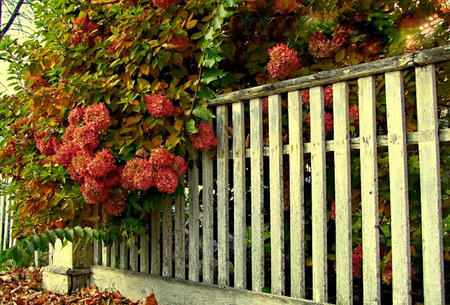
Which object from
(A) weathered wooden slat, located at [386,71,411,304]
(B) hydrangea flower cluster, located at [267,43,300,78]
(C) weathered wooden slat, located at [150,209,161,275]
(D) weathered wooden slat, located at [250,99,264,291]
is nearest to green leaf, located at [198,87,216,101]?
(D) weathered wooden slat, located at [250,99,264,291]

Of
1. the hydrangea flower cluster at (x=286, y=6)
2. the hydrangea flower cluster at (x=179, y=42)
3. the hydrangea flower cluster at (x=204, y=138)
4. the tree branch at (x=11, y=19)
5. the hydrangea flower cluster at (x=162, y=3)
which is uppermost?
the tree branch at (x=11, y=19)

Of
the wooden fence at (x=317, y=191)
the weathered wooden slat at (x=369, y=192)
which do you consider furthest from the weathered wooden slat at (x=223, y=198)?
the weathered wooden slat at (x=369, y=192)

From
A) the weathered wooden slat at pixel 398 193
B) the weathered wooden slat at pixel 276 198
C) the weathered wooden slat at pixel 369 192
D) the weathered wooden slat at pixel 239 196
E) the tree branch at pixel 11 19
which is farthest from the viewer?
the tree branch at pixel 11 19

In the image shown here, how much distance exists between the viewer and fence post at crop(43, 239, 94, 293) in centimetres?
413

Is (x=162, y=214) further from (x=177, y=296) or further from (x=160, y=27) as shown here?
(x=160, y=27)

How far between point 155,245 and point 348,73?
6.56 feet

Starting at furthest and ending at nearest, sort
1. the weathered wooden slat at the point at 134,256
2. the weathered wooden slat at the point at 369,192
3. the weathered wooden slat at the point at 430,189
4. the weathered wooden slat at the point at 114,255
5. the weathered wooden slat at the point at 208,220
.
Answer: the weathered wooden slat at the point at 114,255 → the weathered wooden slat at the point at 134,256 → the weathered wooden slat at the point at 208,220 → the weathered wooden slat at the point at 369,192 → the weathered wooden slat at the point at 430,189

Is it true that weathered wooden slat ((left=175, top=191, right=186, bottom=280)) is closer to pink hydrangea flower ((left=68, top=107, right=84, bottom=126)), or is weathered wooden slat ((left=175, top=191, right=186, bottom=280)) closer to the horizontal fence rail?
the horizontal fence rail

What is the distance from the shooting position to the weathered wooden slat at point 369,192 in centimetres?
251

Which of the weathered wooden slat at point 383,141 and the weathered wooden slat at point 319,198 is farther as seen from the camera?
the weathered wooden slat at point 319,198

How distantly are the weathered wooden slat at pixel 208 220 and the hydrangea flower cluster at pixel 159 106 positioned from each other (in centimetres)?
42

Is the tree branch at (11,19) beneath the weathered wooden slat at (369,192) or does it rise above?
above

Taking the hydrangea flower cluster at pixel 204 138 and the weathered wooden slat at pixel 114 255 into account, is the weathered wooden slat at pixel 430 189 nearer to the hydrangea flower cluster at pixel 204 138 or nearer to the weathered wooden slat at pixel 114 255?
the hydrangea flower cluster at pixel 204 138

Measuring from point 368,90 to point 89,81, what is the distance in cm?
200
